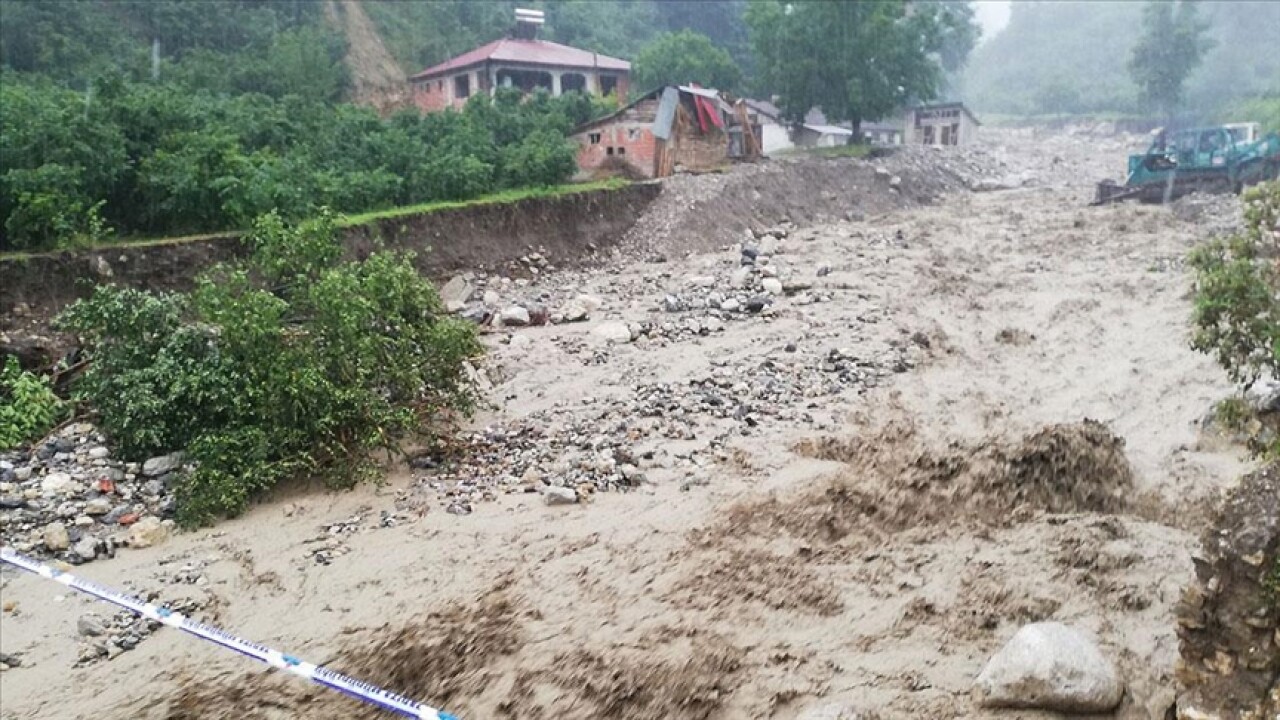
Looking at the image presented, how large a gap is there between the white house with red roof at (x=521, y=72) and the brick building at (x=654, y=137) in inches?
277

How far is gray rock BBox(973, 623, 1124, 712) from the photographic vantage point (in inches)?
187

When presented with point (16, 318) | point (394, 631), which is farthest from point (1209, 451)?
point (16, 318)

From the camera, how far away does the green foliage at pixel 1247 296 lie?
23.5ft

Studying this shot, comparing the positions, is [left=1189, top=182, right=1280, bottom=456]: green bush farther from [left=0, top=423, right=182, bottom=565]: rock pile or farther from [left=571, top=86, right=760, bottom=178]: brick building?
[left=571, top=86, right=760, bottom=178]: brick building

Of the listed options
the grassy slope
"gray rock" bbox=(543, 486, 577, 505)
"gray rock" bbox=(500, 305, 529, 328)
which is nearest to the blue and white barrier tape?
"gray rock" bbox=(543, 486, 577, 505)

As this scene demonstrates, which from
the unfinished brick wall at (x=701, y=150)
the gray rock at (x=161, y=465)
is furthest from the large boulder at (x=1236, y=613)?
the unfinished brick wall at (x=701, y=150)

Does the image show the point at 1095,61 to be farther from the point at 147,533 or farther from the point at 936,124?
the point at 147,533

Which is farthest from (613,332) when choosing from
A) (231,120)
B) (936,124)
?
(936,124)

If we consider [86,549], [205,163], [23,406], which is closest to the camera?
[86,549]

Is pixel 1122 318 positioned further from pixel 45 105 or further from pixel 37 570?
pixel 45 105

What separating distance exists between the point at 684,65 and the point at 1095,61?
48.0 m

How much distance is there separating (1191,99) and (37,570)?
5478 cm

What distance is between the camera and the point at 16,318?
11.6 m

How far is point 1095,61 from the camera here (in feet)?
220
